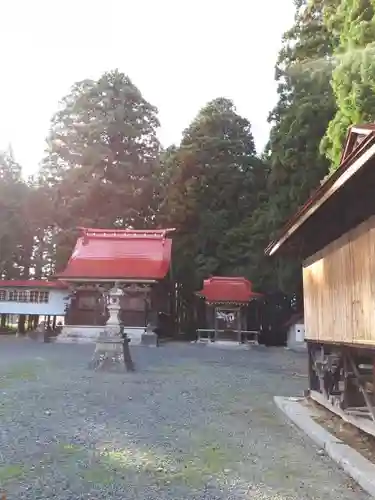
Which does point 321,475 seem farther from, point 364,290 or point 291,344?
point 291,344

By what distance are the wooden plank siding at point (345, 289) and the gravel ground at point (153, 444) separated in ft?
4.07

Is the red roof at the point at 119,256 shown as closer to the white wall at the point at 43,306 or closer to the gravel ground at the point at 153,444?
the white wall at the point at 43,306

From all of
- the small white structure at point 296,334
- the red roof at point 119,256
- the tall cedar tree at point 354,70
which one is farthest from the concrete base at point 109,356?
the small white structure at point 296,334

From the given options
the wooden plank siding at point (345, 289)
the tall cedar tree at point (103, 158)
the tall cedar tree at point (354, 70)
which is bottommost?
the wooden plank siding at point (345, 289)

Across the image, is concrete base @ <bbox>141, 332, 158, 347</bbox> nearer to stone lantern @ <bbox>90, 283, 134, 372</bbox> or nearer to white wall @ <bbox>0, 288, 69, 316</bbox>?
white wall @ <bbox>0, 288, 69, 316</bbox>

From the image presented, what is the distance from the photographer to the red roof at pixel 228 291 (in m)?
21.2

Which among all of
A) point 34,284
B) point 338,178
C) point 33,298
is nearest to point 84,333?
point 33,298

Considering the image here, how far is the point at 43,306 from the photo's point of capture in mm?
22625

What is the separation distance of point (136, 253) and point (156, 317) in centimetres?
314

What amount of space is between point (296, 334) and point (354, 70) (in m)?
13.1

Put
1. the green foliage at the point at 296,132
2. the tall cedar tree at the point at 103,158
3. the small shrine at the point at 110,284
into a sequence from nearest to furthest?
the green foliage at the point at 296,132 → the small shrine at the point at 110,284 → the tall cedar tree at the point at 103,158

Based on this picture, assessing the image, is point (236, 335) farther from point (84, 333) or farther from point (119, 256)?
point (84, 333)

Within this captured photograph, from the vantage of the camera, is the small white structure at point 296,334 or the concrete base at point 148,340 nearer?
the concrete base at point 148,340

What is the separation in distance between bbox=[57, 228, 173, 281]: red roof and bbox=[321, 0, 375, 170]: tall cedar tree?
1103cm
